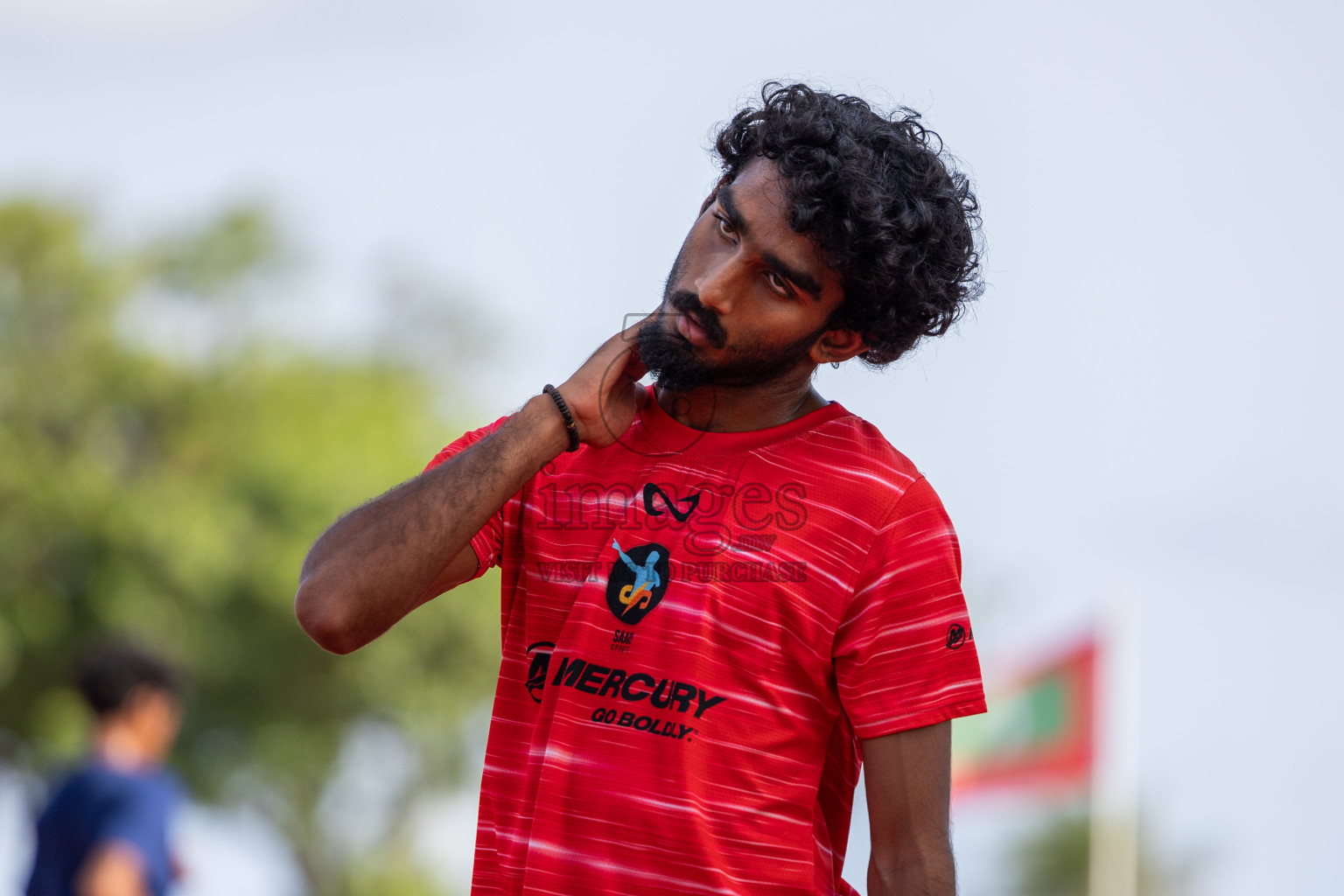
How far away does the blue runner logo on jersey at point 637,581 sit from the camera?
2.70 metres

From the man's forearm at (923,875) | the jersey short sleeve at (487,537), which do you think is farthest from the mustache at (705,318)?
the man's forearm at (923,875)

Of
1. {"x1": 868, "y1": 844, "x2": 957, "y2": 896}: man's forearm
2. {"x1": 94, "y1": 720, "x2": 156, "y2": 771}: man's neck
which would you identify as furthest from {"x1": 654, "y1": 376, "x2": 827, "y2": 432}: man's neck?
{"x1": 94, "y1": 720, "x2": 156, "y2": 771}: man's neck

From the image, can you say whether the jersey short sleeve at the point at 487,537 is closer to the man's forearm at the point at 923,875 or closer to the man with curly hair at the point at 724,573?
the man with curly hair at the point at 724,573

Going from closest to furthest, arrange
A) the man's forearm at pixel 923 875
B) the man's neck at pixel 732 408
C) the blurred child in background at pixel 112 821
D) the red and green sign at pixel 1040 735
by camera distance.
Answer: the man's forearm at pixel 923 875 < the man's neck at pixel 732 408 < the blurred child in background at pixel 112 821 < the red and green sign at pixel 1040 735

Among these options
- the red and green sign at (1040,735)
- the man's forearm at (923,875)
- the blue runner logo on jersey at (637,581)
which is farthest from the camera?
the red and green sign at (1040,735)

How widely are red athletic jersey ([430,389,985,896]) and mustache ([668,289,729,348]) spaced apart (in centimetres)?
21

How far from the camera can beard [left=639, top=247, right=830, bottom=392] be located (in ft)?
9.29

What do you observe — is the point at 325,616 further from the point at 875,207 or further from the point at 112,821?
the point at 112,821

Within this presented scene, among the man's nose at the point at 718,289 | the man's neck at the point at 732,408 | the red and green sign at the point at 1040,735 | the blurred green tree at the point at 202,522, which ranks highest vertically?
the blurred green tree at the point at 202,522

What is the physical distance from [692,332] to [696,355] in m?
0.04

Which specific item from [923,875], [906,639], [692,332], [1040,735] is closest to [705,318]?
[692,332]

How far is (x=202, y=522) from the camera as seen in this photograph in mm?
21859

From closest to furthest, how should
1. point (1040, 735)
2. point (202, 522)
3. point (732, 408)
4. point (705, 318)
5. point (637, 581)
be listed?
point (637, 581) < point (705, 318) < point (732, 408) < point (1040, 735) < point (202, 522)

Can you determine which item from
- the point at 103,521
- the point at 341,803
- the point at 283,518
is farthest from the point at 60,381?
the point at 341,803
